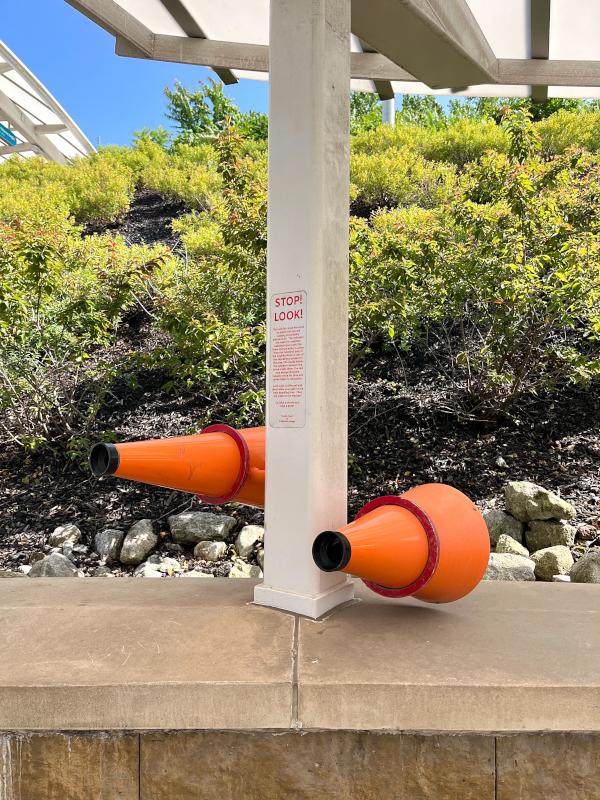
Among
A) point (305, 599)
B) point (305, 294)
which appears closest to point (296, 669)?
point (305, 599)

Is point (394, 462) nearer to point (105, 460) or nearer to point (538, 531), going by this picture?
point (538, 531)

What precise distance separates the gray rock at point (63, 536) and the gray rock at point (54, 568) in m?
0.66

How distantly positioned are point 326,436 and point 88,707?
4.50 ft

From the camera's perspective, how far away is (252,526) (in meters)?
5.84

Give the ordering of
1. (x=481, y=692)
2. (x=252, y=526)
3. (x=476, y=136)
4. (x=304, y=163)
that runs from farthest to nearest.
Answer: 1. (x=476, y=136)
2. (x=252, y=526)
3. (x=304, y=163)
4. (x=481, y=692)

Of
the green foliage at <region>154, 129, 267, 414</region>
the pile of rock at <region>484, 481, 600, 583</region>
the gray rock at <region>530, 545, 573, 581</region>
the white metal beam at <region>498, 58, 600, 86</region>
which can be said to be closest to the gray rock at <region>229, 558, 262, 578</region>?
the green foliage at <region>154, 129, 267, 414</region>

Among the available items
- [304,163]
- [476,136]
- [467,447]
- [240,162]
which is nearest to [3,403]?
[240,162]

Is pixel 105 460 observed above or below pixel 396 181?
below

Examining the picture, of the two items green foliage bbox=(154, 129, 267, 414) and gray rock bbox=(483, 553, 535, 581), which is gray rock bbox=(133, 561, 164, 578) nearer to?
green foliage bbox=(154, 129, 267, 414)

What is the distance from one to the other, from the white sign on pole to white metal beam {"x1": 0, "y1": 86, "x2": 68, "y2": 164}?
934 inches

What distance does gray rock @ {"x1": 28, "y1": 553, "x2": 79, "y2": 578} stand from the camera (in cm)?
520

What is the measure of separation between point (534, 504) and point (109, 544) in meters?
3.51

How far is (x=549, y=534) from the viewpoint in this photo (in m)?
5.48

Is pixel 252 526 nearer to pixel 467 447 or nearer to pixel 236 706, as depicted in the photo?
pixel 467 447
